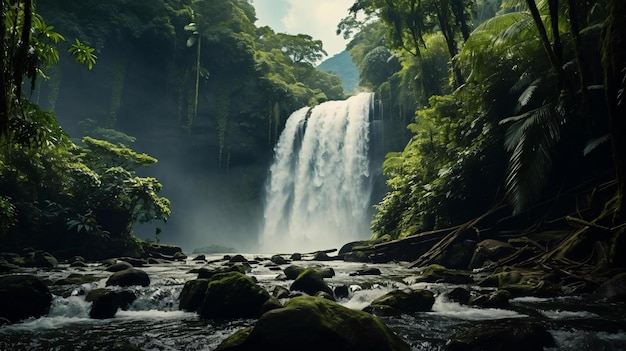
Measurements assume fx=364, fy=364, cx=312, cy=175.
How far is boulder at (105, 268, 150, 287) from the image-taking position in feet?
28.6

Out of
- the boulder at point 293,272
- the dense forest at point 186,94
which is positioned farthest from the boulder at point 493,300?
the dense forest at point 186,94

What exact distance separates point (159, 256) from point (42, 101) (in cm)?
2147

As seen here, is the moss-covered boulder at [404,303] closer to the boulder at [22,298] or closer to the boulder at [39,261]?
the boulder at [22,298]

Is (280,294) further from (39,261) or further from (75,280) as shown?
(39,261)

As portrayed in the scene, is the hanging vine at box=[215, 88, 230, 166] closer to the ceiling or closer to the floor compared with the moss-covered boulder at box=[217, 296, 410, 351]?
closer to the ceiling

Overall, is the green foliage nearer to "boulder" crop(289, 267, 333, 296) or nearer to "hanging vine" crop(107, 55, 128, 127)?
"hanging vine" crop(107, 55, 128, 127)

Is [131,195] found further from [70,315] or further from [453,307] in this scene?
[453,307]

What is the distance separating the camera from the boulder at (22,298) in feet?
19.3

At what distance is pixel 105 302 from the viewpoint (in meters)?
6.58

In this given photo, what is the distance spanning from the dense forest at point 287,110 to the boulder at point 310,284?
4.18 metres

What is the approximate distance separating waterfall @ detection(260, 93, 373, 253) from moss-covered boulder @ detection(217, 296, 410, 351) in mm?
25055

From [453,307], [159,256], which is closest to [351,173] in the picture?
[159,256]

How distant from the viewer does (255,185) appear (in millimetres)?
38125

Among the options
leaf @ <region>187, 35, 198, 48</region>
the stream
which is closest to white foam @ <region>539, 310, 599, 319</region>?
the stream
